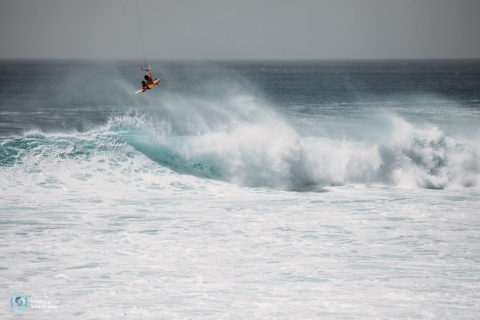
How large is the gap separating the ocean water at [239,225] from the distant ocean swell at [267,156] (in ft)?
0.20

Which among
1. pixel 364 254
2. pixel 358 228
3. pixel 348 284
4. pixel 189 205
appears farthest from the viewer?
pixel 189 205

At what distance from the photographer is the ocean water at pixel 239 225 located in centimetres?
853

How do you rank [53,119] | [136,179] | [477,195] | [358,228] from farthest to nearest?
[53,119] < [136,179] < [477,195] < [358,228]

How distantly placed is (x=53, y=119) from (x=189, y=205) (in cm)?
2350

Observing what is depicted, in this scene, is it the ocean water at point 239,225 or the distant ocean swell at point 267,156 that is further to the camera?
the distant ocean swell at point 267,156

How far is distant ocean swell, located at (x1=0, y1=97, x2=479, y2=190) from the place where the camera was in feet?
56.7

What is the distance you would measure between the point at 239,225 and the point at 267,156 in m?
→ 5.99

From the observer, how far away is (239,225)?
40.5ft

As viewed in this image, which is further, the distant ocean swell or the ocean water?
the distant ocean swell

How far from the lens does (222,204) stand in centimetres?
1456

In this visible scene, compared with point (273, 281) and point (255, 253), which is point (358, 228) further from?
point (273, 281)

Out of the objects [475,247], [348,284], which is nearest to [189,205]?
[348,284]

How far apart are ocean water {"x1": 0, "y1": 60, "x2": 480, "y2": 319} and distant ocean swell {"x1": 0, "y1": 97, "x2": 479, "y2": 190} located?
6 cm

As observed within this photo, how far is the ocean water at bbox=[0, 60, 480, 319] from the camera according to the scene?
8.53 metres
